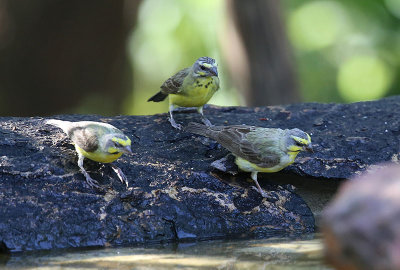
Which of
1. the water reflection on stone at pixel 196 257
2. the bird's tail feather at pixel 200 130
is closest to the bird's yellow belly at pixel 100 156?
the water reflection on stone at pixel 196 257

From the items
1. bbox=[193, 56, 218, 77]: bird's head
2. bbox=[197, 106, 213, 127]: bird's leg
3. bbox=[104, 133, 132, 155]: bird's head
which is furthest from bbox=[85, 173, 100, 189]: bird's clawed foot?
bbox=[193, 56, 218, 77]: bird's head

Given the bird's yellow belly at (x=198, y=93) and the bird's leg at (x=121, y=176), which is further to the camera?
the bird's yellow belly at (x=198, y=93)

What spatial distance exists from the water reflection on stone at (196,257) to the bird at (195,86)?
2100 mm

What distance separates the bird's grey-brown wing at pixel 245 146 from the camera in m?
5.80

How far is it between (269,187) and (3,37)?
7152 millimetres

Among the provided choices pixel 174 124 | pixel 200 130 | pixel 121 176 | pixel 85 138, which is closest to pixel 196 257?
pixel 121 176

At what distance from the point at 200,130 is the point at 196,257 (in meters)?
2.00

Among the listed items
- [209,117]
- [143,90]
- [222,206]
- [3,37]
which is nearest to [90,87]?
[3,37]

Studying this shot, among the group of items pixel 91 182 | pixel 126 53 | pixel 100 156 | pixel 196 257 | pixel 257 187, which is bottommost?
pixel 196 257

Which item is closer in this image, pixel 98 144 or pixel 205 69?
pixel 98 144

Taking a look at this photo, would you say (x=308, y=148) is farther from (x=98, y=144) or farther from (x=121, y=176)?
(x=98, y=144)

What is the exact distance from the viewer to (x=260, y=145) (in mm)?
5973

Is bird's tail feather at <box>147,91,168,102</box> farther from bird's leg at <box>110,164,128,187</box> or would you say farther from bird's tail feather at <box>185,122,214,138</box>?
bird's leg at <box>110,164,128,187</box>

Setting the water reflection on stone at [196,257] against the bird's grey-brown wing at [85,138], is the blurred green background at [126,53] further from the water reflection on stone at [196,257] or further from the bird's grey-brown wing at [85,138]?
the water reflection on stone at [196,257]
